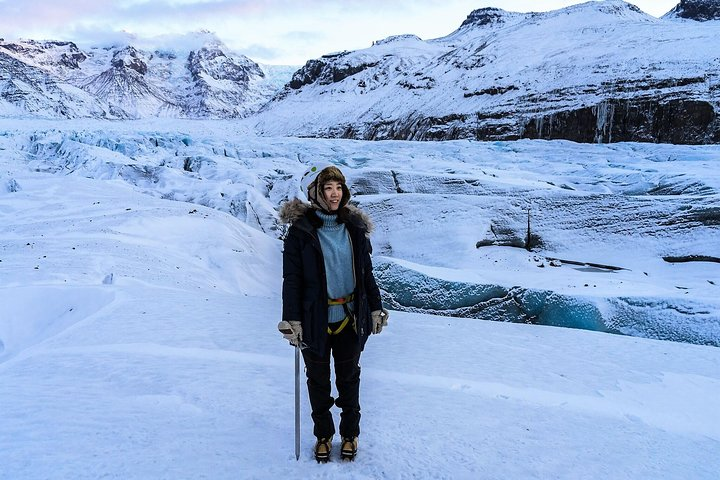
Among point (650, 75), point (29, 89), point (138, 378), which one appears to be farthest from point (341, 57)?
point (138, 378)

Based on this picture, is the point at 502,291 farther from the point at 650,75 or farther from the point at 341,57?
the point at 341,57

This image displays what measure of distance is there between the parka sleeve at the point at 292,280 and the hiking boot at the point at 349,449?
0.71m

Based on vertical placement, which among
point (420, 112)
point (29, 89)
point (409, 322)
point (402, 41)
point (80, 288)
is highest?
point (402, 41)

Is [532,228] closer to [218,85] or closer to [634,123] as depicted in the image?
[634,123]

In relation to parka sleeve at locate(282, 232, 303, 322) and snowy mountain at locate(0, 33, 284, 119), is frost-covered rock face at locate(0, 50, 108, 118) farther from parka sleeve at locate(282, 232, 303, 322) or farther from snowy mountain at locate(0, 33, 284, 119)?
parka sleeve at locate(282, 232, 303, 322)

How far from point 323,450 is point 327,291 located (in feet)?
2.71

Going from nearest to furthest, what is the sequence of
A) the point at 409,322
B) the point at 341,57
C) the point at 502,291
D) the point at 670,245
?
the point at 409,322 → the point at 502,291 → the point at 670,245 → the point at 341,57

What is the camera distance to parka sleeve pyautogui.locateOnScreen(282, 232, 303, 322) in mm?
2408

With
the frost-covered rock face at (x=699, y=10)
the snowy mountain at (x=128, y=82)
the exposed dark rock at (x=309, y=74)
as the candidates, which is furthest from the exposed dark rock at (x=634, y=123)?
the snowy mountain at (x=128, y=82)

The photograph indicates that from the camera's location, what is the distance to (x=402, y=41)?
97688mm

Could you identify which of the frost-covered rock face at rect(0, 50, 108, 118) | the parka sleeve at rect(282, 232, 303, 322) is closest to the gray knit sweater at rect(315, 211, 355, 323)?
the parka sleeve at rect(282, 232, 303, 322)

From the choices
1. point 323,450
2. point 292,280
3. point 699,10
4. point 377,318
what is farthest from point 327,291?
point 699,10

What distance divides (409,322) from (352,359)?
338 cm

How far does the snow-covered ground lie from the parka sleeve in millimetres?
790
